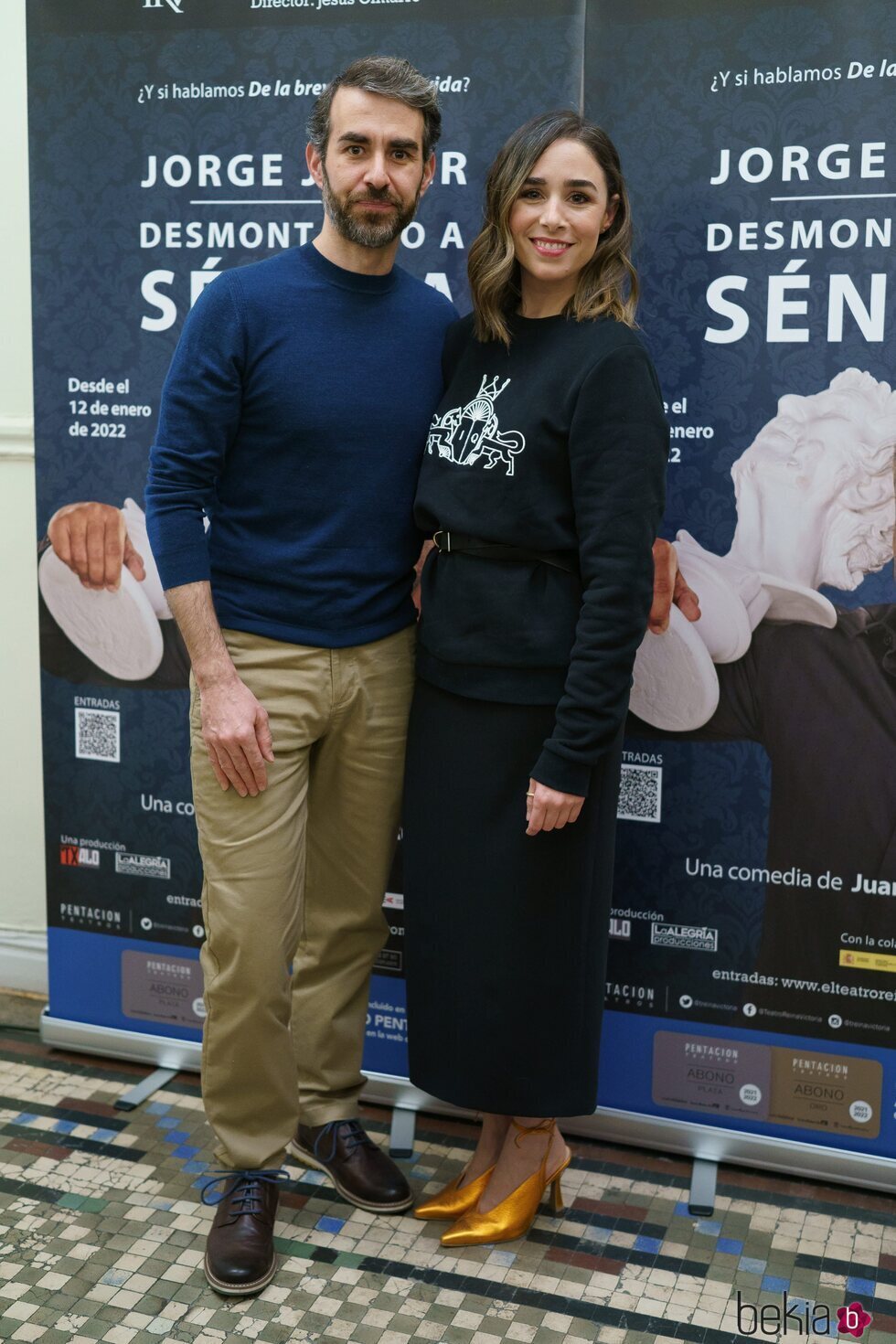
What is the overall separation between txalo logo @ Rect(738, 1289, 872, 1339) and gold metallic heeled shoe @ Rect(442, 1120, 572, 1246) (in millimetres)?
350

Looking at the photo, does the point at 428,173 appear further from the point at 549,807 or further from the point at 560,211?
the point at 549,807

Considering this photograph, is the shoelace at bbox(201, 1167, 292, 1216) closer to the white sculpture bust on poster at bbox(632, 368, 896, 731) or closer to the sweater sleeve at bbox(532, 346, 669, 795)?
the sweater sleeve at bbox(532, 346, 669, 795)

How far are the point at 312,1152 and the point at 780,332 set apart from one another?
159cm

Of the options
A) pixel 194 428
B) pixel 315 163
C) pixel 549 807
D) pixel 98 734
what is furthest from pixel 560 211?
pixel 98 734

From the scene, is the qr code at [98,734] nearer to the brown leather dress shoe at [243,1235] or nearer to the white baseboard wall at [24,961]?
the white baseboard wall at [24,961]

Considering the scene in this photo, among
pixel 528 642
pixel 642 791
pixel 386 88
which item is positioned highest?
pixel 386 88

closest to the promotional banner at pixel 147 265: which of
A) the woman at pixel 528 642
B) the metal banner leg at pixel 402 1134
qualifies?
the metal banner leg at pixel 402 1134

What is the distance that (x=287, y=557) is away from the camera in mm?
2043

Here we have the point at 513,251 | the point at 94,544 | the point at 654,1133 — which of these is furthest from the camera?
the point at 94,544

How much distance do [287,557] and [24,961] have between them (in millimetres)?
1411

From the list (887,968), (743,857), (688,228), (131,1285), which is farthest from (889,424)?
(131,1285)

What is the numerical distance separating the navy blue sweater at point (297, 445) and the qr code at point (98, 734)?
673 mm

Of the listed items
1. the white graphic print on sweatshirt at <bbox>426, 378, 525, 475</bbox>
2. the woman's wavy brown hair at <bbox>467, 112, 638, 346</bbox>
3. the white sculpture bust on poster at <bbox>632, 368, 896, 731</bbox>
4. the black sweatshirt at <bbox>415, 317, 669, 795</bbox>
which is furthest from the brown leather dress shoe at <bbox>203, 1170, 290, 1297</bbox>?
the woman's wavy brown hair at <bbox>467, 112, 638, 346</bbox>

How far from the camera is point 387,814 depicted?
2.23 meters
